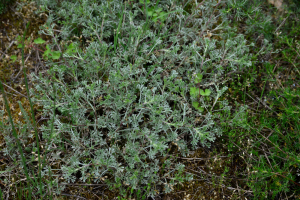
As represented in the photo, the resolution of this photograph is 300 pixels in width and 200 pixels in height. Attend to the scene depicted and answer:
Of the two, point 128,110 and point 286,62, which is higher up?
point 286,62

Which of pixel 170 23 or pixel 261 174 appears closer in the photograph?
pixel 261 174

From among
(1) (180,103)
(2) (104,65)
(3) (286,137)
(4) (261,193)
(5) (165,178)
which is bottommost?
(4) (261,193)

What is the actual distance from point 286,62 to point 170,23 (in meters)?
1.82

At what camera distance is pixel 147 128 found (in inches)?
103

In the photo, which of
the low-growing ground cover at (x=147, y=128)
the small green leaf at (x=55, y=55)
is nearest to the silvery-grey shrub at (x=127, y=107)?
the low-growing ground cover at (x=147, y=128)

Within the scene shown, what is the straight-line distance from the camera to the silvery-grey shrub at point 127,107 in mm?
2398

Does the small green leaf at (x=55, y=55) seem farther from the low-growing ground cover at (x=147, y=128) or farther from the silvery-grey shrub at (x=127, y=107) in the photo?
the silvery-grey shrub at (x=127, y=107)

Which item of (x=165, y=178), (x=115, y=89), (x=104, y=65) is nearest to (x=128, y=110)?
(x=115, y=89)

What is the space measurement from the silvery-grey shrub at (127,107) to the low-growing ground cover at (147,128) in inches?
0.6

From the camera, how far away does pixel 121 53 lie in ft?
9.29

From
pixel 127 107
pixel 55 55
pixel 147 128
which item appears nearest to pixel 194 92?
pixel 147 128

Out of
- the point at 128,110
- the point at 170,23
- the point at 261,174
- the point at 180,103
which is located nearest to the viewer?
the point at 261,174

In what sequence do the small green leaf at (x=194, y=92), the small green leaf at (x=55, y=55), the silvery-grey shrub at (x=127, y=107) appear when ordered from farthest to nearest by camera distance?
the small green leaf at (x=55, y=55), the small green leaf at (x=194, y=92), the silvery-grey shrub at (x=127, y=107)

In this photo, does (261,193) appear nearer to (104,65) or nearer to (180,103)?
(180,103)
